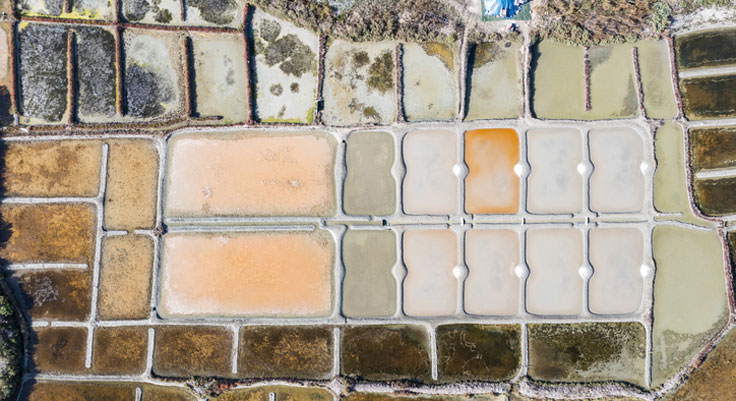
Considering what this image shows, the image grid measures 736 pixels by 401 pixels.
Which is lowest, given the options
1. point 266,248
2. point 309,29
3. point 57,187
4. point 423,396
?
point 423,396

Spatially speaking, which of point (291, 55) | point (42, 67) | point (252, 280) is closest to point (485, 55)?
point (291, 55)

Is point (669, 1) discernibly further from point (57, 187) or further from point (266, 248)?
point (57, 187)

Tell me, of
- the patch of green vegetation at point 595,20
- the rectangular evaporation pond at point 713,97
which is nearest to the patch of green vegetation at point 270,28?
the patch of green vegetation at point 595,20

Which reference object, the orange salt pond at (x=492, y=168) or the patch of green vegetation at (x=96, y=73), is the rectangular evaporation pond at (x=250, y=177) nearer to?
the patch of green vegetation at (x=96, y=73)

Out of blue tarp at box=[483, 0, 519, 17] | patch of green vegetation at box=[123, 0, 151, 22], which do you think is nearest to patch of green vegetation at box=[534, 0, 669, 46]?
blue tarp at box=[483, 0, 519, 17]

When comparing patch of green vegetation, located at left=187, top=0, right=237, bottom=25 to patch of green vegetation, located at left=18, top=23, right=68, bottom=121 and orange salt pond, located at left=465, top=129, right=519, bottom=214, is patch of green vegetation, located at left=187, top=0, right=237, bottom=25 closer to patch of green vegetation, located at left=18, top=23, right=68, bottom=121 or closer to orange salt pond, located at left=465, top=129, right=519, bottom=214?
patch of green vegetation, located at left=18, top=23, right=68, bottom=121

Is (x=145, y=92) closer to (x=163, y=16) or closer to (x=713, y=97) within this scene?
(x=163, y=16)

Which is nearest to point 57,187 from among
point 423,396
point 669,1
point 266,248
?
point 266,248
